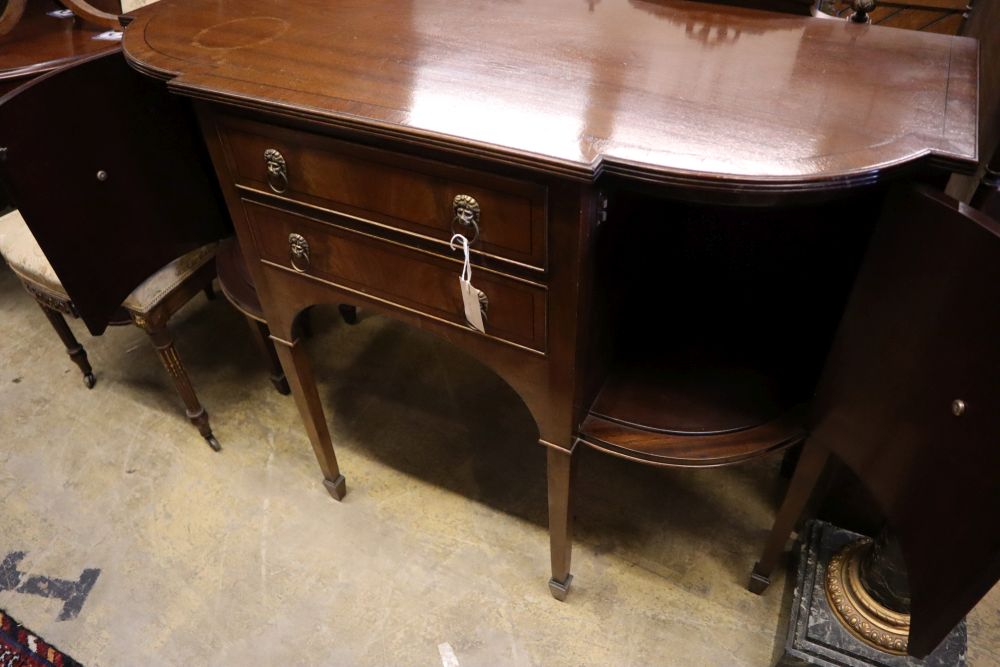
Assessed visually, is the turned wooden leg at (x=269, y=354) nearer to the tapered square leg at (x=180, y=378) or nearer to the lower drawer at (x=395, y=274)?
the tapered square leg at (x=180, y=378)

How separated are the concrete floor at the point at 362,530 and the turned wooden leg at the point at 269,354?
4 cm

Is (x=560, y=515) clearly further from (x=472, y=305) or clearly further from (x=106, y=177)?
(x=106, y=177)

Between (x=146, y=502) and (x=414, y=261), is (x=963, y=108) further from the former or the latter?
(x=146, y=502)

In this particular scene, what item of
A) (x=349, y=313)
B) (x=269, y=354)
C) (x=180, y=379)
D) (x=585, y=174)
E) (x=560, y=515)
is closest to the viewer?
(x=585, y=174)

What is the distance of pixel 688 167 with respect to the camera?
2.56 feet

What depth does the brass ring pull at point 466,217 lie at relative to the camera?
0.90 metres

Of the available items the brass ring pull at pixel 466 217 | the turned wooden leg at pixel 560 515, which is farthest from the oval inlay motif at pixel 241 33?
the turned wooden leg at pixel 560 515

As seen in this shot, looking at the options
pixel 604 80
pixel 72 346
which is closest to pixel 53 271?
pixel 72 346

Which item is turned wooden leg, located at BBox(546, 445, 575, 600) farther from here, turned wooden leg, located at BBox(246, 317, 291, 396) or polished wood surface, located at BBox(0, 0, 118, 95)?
polished wood surface, located at BBox(0, 0, 118, 95)

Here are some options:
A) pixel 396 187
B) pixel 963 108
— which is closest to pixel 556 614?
pixel 396 187

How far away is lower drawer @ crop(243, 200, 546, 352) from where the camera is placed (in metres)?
0.98

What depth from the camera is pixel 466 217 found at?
0.91 metres

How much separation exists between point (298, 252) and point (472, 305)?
1.12 feet

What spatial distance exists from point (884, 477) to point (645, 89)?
2.04ft
